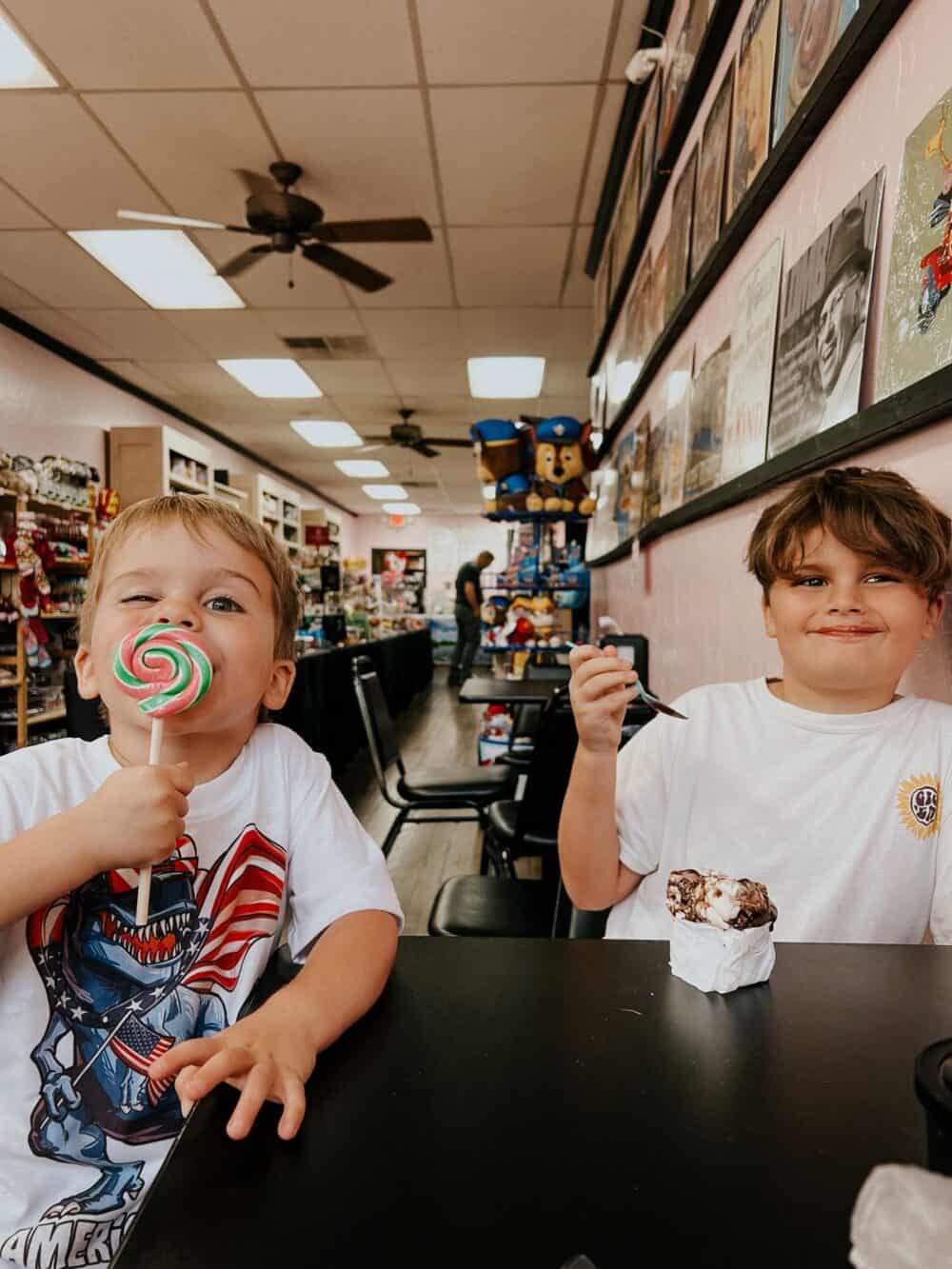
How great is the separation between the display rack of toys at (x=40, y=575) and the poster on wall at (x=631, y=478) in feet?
11.1

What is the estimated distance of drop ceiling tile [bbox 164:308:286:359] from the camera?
18.3 feet

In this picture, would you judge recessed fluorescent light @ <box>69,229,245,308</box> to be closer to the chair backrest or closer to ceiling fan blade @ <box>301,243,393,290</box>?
ceiling fan blade @ <box>301,243,393,290</box>

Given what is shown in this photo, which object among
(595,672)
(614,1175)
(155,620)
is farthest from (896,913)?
(155,620)

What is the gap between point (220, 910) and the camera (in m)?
0.81

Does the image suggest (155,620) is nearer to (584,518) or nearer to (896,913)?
(896,913)

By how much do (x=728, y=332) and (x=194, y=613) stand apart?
4.61 feet

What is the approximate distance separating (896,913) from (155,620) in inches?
33.3

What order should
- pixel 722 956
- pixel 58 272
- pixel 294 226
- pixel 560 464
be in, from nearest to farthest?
pixel 722 956 → pixel 294 226 → pixel 560 464 → pixel 58 272

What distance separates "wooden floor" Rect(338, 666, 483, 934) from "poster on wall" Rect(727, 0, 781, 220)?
80.1 inches

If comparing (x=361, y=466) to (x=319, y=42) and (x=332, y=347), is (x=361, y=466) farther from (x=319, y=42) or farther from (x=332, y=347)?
(x=319, y=42)

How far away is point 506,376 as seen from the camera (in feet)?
22.9

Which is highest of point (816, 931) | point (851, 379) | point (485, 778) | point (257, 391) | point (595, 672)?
point (257, 391)

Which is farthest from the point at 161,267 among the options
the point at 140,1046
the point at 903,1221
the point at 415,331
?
the point at 903,1221

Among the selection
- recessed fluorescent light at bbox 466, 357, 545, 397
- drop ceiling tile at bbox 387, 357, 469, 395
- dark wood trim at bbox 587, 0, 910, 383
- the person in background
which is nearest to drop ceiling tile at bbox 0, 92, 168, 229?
dark wood trim at bbox 587, 0, 910, 383
